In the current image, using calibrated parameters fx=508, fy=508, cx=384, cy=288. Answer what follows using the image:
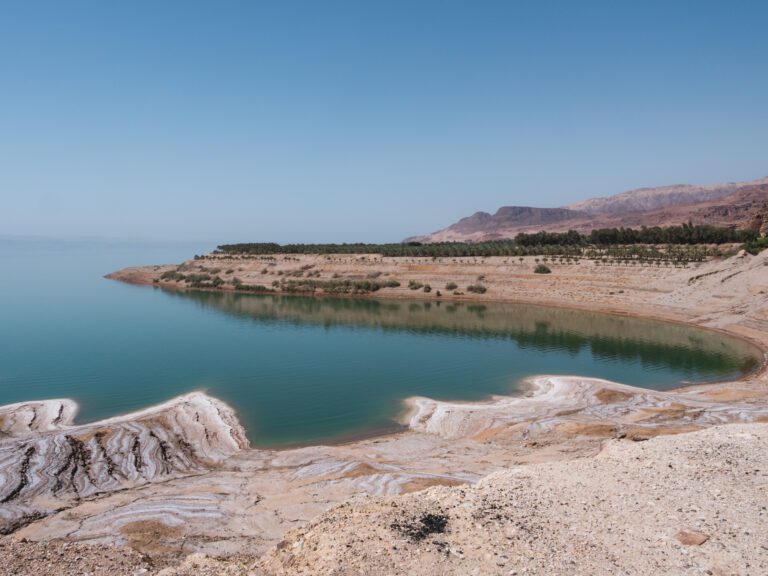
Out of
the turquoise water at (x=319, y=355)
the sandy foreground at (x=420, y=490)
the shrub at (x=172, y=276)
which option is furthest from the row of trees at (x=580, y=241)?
the sandy foreground at (x=420, y=490)

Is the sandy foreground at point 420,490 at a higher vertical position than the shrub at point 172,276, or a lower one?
lower

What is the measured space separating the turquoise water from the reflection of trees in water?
0.51ft

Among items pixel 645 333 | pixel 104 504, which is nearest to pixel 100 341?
pixel 104 504

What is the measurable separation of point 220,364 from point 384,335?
49.9ft

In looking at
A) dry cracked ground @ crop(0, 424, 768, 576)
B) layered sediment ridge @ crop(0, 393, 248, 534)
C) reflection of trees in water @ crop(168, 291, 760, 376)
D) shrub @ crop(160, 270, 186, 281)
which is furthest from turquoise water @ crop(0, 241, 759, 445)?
shrub @ crop(160, 270, 186, 281)

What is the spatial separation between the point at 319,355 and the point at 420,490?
931 inches

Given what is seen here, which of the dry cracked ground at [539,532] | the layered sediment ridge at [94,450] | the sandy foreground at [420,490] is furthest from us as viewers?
the layered sediment ridge at [94,450]

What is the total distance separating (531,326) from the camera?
4672 cm

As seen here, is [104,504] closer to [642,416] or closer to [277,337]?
[642,416]

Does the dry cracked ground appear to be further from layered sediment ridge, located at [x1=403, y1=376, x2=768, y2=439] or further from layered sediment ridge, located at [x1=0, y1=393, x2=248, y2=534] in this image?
layered sediment ridge, located at [x1=403, y1=376, x2=768, y2=439]

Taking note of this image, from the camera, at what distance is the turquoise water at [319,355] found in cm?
2514

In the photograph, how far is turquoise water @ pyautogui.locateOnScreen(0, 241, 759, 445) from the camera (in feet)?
82.5

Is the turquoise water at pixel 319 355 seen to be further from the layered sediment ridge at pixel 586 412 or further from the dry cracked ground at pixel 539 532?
the dry cracked ground at pixel 539 532

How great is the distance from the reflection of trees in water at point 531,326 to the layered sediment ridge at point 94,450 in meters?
25.4
